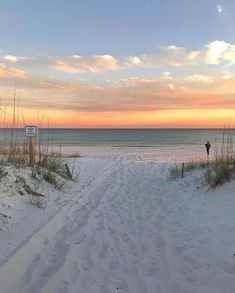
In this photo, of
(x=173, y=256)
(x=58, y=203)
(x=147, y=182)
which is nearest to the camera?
(x=173, y=256)

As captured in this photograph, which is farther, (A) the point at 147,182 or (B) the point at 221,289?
(A) the point at 147,182

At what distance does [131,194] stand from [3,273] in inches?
221

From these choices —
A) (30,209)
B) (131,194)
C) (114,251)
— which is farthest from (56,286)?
(131,194)

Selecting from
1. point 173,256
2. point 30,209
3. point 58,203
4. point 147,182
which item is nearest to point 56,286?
point 173,256

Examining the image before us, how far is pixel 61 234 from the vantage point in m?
5.86

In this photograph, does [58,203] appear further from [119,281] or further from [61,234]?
[119,281]

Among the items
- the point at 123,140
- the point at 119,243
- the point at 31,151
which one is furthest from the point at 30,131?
the point at 123,140

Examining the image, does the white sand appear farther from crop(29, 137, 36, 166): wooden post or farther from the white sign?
the white sign

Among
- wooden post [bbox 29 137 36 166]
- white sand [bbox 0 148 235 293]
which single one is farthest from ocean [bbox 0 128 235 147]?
white sand [bbox 0 148 235 293]

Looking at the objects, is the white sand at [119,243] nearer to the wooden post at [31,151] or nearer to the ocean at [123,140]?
the wooden post at [31,151]

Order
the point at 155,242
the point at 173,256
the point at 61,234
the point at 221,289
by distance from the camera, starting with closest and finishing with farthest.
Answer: the point at 221,289 → the point at 173,256 → the point at 155,242 → the point at 61,234

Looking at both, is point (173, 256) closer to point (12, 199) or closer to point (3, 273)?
point (3, 273)

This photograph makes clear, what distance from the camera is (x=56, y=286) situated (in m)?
3.93

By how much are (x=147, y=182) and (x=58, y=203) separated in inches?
178
